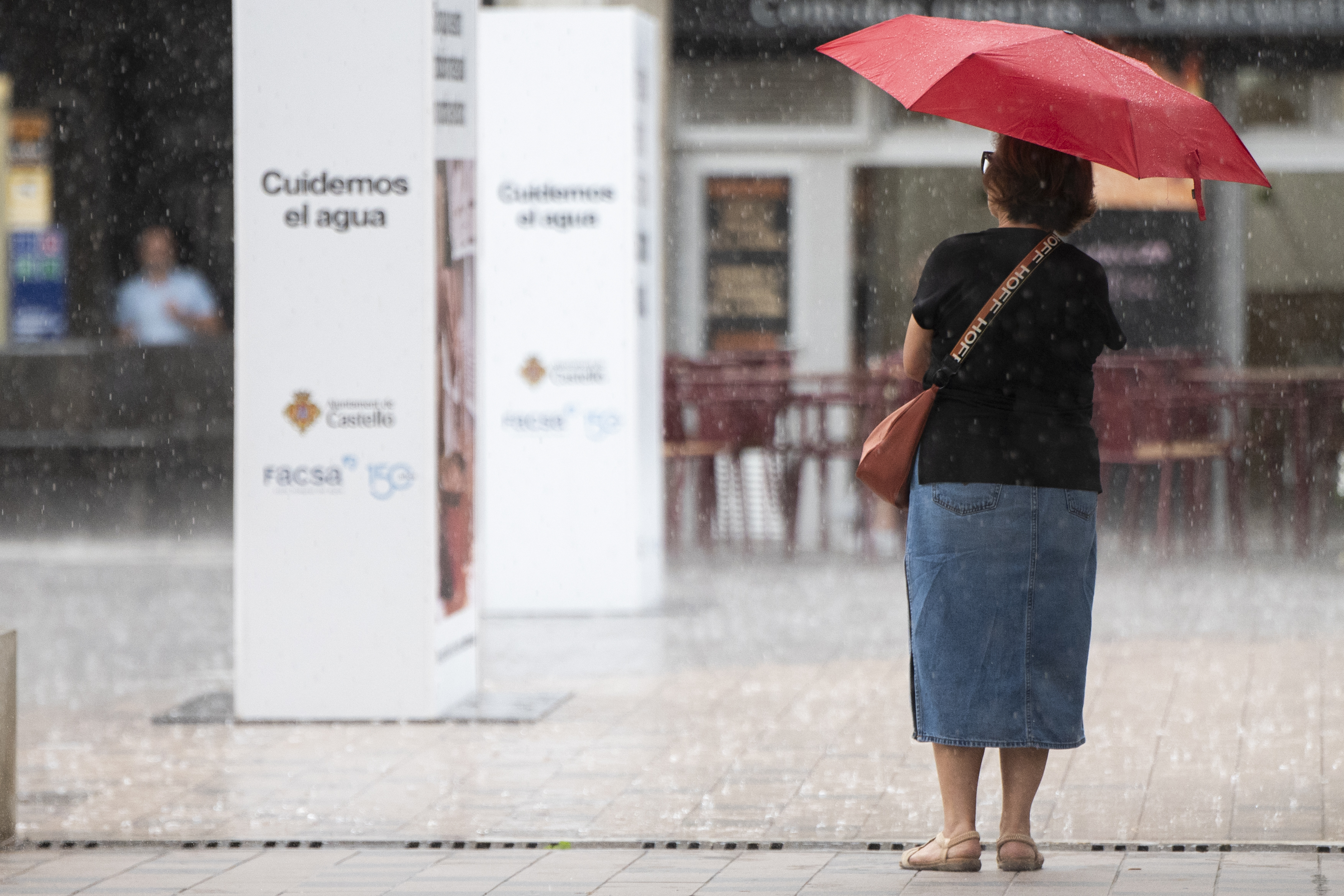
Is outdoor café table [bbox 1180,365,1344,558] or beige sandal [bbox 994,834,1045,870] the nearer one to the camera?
beige sandal [bbox 994,834,1045,870]

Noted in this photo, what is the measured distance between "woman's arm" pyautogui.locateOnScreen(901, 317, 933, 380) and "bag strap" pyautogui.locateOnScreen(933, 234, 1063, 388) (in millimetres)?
95

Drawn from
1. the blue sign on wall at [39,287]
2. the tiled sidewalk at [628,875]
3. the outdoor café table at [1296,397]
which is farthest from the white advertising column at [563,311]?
the blue sign on wall at [39,287]

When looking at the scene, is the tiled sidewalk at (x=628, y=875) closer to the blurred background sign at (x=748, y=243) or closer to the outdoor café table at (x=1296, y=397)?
the outdoor café table at (x=1296, y=397)

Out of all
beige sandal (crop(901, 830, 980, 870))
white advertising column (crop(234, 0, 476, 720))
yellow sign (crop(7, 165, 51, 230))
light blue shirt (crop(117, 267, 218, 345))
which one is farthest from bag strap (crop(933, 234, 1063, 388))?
yellow sign (crop(7, 165, 51, 230))

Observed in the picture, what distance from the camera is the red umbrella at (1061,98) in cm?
466

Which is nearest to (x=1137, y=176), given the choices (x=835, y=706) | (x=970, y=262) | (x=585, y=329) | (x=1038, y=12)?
(x=970, y=262)

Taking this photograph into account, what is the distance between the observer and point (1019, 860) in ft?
16.2

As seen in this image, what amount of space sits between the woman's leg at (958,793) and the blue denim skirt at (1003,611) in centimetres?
6

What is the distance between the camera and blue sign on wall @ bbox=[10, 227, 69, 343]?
58.1ft

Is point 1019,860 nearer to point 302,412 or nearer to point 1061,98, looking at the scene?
point 1061,98

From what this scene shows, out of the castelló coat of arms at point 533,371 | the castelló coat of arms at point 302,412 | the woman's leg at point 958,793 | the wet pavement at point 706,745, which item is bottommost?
the wet pavement at point 706,745

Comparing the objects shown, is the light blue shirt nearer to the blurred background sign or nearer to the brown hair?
the blurred background sign

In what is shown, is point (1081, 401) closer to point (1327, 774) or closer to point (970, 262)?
point (970, 262)

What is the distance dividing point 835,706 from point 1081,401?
281 centimetres
